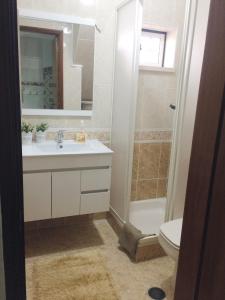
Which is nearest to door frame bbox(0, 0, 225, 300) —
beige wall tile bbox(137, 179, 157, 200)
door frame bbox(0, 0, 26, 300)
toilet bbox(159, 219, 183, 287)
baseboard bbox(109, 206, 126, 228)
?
door frame bbox(0, 0, 26, 300)

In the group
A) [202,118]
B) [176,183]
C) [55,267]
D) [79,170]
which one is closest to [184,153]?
[176,183]

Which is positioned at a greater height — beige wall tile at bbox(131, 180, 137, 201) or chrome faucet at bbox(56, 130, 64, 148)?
chrome faucet at bbox(56, 130, 64, 148)

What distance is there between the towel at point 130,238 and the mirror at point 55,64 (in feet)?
3.93

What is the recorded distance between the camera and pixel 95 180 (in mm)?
2254

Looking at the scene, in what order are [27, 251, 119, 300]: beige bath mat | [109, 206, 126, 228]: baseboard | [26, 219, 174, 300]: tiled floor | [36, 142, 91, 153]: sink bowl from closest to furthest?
[27, 251, 119, 300]: beige bath mat
[26, 219, 174, 300]: tiled floor
[36, 142, 91, 153]: sink bowl
[109, 206, 126, 228]: baseboard

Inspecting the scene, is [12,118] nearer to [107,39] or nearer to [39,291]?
[39,291]

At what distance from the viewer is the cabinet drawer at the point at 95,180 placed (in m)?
2.22

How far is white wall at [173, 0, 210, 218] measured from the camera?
1601mm

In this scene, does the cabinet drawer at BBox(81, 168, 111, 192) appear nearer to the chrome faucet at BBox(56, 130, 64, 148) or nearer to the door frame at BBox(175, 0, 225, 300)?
the chrome faucet at BBox(56, 130, 64, 148)

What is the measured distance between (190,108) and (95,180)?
3.29 ft

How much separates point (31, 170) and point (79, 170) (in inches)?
15.1

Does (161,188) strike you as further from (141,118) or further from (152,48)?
(152,48)

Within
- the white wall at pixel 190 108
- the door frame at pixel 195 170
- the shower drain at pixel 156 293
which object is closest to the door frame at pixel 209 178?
the door frame at pixel 195 170

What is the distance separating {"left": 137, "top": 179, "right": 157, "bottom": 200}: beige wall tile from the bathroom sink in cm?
73
